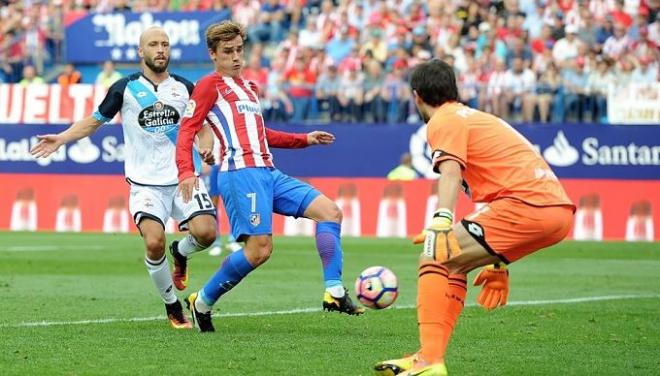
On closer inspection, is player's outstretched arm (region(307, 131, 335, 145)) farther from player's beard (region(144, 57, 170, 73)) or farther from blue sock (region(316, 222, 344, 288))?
player's beard (region(144, 57, 170, 73))

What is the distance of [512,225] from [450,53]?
65.5ft

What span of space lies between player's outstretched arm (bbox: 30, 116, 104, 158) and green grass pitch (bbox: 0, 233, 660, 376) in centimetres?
140

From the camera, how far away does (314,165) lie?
27.0 metres

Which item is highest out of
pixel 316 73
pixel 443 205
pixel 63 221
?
pixel 443 205

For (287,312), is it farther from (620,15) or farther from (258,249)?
(620,15)

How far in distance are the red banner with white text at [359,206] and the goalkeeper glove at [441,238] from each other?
52.7ft

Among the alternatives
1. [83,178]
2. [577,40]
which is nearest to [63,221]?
[83,178]

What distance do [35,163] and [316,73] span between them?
610 cm

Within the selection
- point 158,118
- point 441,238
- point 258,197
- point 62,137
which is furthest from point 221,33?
point 441,238

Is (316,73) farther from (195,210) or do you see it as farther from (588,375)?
(588,375)

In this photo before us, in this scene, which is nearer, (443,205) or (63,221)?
(443,205)

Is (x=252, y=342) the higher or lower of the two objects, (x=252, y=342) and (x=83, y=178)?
the higher

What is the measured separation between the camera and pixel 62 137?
11039 mm

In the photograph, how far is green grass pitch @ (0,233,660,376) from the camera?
8867mm
